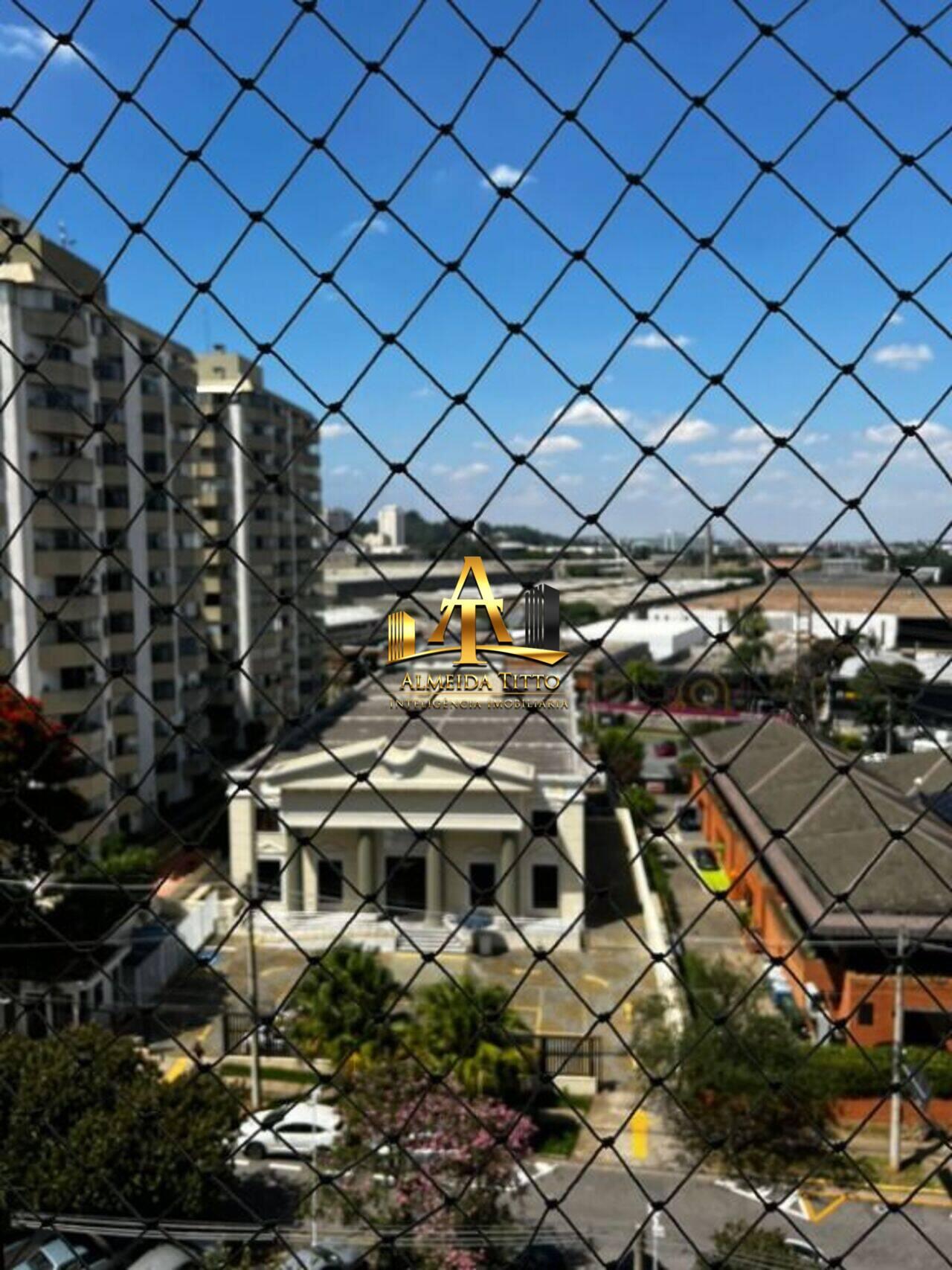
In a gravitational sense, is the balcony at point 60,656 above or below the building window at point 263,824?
above

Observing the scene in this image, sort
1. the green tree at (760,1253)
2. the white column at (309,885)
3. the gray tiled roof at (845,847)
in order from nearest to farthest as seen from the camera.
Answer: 1. the green tree at (760,1253)
2. the gray tiled roof at (845,847)
3. the white column at (309,885)

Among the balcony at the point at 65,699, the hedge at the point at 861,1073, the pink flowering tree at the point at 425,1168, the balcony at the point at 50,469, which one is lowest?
the hedge at the point at 861,1073

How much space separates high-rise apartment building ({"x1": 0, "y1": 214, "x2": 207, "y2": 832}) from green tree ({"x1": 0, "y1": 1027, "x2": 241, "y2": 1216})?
11.5ft

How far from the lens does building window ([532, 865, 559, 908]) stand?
6750 mm

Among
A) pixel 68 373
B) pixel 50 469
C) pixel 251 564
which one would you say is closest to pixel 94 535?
pixel 50 469

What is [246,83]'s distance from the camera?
3.46 feet

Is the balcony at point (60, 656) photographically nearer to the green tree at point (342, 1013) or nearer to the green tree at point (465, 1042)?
the green tree at point (342, 1013)

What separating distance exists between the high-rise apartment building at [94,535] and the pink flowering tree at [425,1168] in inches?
145

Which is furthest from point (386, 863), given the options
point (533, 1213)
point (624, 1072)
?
point (533, 1213)

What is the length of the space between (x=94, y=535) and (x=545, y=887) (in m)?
4.49

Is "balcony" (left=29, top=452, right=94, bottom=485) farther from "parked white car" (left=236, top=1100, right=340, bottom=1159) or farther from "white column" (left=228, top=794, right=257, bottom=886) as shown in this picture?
"parked white car" (left=236, top=1100, right=340, bottom=1159)

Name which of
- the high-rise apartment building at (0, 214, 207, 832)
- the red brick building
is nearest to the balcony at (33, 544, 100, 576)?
the high-rise apartment building at (0, 214, 207, 832)

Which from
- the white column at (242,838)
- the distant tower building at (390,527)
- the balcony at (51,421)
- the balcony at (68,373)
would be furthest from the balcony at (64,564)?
the distant tower building at (390,527)

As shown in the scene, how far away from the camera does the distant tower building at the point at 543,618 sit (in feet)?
5.74
